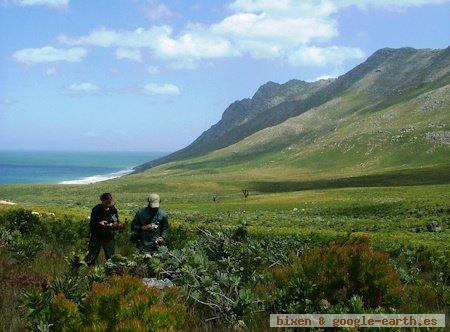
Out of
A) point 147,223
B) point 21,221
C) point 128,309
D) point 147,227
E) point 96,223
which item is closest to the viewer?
point 128,309

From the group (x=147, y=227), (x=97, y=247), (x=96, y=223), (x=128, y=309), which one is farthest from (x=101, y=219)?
(x=128, y=309)

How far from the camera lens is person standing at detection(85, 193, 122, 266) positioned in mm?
13477

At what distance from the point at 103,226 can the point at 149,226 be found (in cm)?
165

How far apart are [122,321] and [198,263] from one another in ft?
11.3

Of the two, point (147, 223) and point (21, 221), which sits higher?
point (147, 223)

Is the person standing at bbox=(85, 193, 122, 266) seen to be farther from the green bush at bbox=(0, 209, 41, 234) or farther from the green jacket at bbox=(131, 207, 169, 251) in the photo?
the green bush at bbox=(0, 209, 41, 234)

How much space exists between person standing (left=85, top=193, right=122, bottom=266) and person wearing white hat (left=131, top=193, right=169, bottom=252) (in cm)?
81

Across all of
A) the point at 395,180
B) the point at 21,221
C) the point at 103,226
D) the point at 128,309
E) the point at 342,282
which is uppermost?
the point at 128,309

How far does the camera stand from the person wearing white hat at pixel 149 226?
12664 millimetres

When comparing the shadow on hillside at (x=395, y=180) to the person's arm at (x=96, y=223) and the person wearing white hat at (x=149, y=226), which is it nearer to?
the person wearing white hat at (x=149, y=226)

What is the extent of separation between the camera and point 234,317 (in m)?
6.53

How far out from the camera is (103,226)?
13.4 meters

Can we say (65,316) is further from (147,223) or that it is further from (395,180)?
(395,180)

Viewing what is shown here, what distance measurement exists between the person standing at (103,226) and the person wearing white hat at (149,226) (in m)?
0.81
